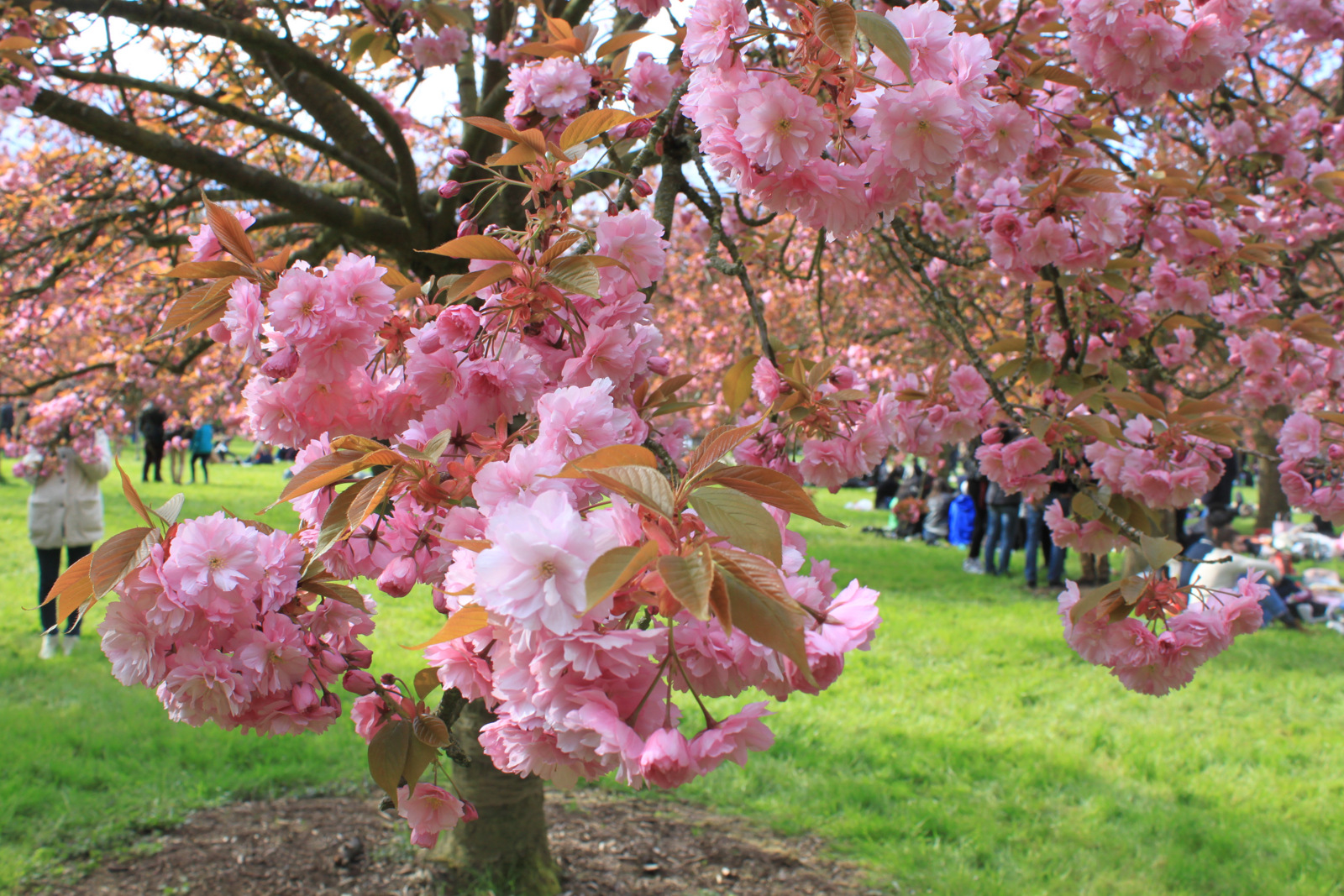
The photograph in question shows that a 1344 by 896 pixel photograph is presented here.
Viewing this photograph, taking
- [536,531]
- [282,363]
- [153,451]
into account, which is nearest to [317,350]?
[282,363]

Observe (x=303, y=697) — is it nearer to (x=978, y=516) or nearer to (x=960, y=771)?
(x=960, y=771)

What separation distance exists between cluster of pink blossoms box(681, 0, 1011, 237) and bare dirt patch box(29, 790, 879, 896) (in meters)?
2.39

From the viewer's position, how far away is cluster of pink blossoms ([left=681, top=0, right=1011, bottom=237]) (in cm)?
88

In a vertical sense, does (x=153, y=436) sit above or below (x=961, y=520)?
above

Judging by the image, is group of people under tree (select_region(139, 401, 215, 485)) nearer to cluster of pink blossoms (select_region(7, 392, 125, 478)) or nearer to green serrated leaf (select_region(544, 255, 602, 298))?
cluster of pink blossoms (select_region(7, 392, 125, 478))

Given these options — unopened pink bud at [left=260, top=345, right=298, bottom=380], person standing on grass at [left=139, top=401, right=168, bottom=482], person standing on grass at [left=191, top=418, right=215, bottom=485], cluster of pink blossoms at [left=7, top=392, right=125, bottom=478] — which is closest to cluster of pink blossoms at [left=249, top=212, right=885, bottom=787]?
unopened pink bud at [left=260, top=345, right=298, bottom=380]

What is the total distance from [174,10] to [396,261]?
1.09m

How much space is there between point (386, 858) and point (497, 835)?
40cm

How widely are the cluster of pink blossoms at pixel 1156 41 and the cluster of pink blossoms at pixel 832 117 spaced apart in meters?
0.73

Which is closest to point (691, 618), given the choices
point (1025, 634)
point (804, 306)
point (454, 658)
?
point (454, 658)

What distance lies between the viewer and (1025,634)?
6070mm

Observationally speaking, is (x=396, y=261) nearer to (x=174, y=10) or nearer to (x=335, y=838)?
(x=174, y=10)

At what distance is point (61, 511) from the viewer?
474 cm

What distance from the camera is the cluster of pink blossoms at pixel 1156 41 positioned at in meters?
1.48
